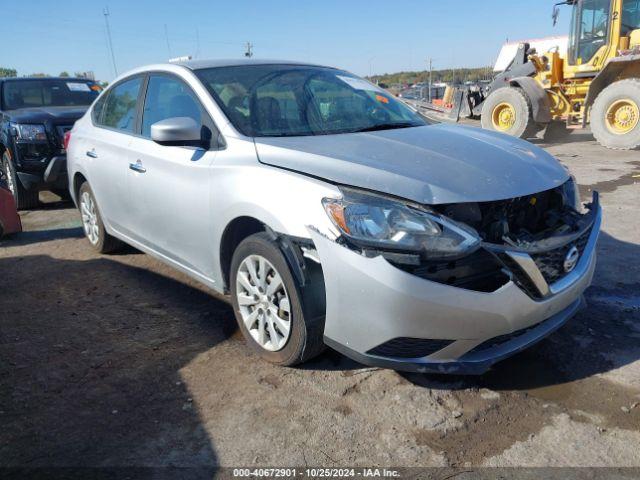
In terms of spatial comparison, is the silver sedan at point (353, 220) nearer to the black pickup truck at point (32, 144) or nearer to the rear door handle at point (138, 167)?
the rear door handle at point (138, 167)

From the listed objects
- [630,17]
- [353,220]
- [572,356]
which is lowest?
[572,356]

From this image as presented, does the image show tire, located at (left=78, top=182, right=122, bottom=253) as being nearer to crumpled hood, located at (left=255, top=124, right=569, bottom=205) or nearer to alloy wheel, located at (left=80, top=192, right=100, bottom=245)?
alloy wheel, located at (left=80, top=192, right=100, bottom=245)

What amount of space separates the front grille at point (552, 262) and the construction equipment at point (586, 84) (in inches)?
366

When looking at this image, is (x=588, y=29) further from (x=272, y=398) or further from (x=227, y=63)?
(x=272, y=398)

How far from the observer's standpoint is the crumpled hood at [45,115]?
6797mm

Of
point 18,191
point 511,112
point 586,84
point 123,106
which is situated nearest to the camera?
point 123,106

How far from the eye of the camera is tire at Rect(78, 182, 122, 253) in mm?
4887

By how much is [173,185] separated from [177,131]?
1.53 feet

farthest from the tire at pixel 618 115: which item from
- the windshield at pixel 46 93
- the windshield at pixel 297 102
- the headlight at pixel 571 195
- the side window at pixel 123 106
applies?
the side window at pixel 123 106

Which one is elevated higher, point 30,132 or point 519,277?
point 30,132

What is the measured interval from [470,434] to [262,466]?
92 centimetres

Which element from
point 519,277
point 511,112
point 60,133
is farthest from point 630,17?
point 519,277

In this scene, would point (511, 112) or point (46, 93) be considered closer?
point (46, 93)

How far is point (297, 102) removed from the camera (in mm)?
3533
